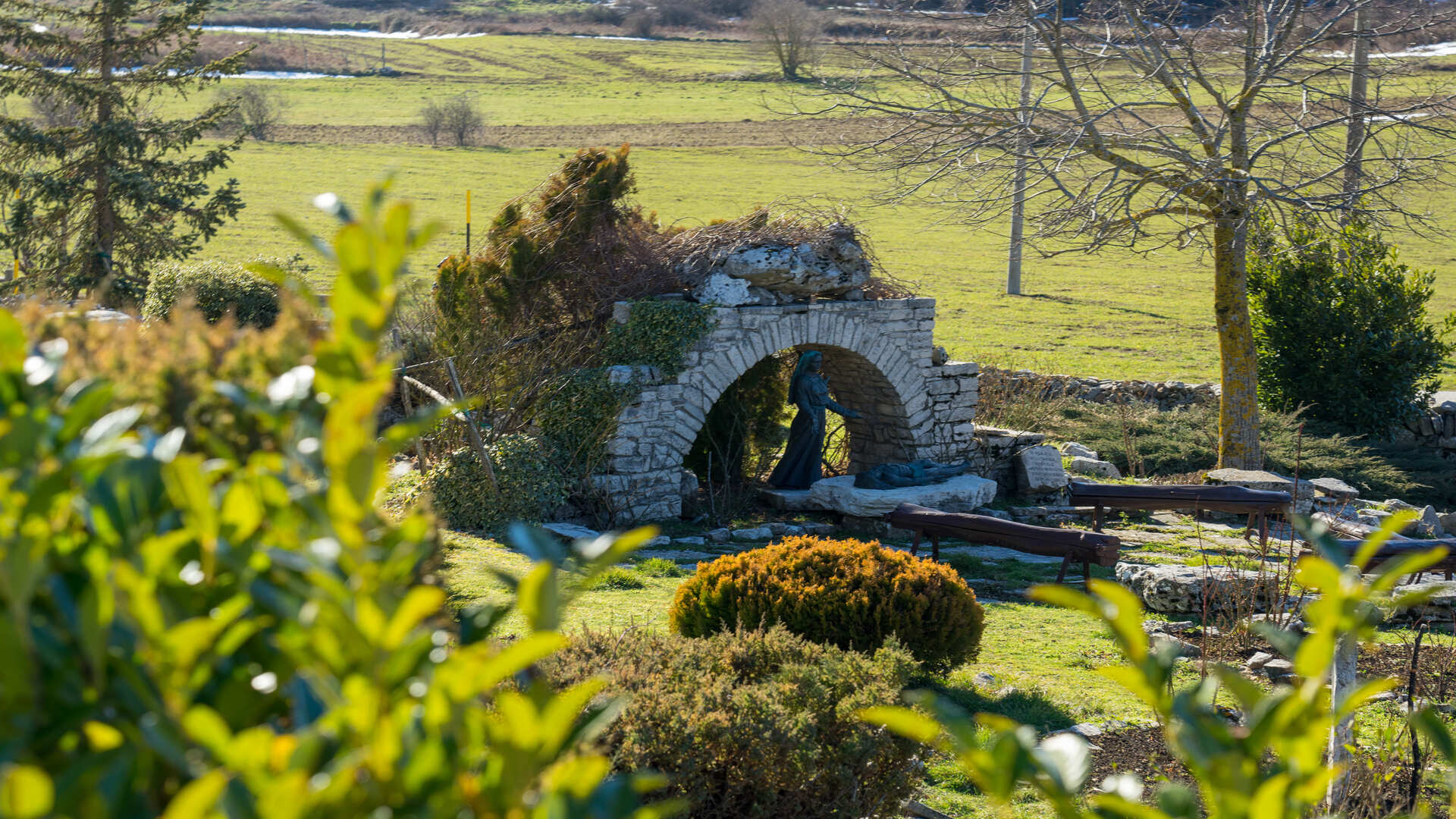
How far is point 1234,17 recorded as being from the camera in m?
13.1

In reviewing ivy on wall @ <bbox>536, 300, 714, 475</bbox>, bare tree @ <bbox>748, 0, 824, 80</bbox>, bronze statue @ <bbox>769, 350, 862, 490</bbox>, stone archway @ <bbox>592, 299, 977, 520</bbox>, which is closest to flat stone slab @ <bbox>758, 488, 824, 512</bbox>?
bronze statue @ <bbox>769, 350, 862, 490</bbox>

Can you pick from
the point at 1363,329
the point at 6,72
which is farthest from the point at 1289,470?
Answer: the point at 6,72

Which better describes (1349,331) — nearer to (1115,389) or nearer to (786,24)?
(1115,389)

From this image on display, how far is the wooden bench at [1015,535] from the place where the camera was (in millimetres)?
8359

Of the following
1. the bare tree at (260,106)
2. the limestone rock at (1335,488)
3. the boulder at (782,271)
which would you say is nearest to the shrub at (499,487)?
the boulder at (782,271)

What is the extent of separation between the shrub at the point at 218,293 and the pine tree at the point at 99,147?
333cm

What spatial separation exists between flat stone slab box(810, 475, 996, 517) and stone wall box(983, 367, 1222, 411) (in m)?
5.20

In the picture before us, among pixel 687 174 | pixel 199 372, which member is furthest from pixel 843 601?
pixel 687 174

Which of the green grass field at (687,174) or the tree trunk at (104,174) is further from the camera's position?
the green grass field at (687,174)

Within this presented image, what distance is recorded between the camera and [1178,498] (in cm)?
1016

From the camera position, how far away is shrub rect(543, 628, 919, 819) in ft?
13.2

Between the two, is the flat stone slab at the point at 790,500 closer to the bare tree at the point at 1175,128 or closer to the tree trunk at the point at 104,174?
the bare tree at the point at 1175,128

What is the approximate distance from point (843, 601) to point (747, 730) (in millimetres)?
1994

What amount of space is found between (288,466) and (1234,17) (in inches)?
557
